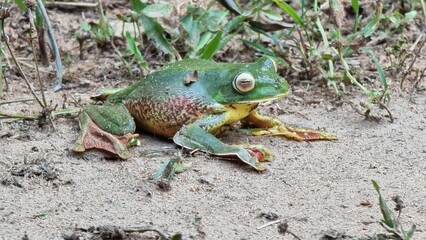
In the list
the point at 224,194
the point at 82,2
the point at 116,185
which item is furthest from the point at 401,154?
the point at 82,2

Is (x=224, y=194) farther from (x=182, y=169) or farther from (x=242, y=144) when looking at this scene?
(x=242, y=144)

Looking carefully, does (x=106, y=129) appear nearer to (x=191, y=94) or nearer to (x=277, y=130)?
(x=191, y=94)

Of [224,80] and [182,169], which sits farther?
[224,80]

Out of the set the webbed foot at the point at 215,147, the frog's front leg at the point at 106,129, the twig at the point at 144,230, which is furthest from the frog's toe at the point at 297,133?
the twig at the point at 144,230

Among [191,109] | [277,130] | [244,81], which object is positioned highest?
[244,81]

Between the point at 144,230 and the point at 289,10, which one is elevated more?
the point at 289,10

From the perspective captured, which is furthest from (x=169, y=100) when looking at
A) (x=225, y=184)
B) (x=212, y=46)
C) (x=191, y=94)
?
(x=212, y=46)
